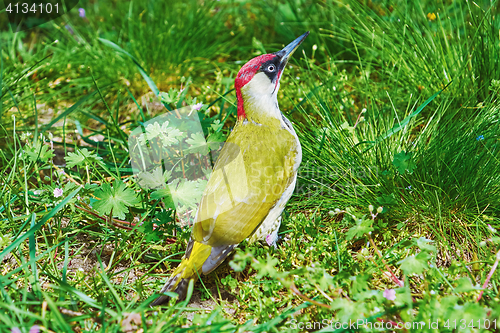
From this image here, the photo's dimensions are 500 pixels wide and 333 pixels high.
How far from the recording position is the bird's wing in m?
2.31

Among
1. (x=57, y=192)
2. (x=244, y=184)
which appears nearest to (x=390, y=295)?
(x=244, y=184)

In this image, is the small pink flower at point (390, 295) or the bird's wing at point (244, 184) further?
the bird's wing at point (244, 184)

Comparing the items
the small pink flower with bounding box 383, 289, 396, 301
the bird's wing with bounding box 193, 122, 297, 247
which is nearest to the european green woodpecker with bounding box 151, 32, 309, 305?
the bird's wing with bounding box 193, 122, 297, 247

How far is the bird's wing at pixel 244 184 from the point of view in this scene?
231 centimetres

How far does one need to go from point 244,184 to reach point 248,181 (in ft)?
0.11

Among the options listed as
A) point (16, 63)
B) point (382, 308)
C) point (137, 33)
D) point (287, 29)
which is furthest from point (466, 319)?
point (16, 63)

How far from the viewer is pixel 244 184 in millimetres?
2400

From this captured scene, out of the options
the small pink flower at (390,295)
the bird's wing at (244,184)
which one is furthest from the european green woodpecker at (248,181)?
the small pink flower at (390,295)

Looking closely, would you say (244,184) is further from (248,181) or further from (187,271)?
(187,271)

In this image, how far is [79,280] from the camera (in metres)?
2.24

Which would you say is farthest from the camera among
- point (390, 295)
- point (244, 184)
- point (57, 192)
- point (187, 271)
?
point (57, 192)

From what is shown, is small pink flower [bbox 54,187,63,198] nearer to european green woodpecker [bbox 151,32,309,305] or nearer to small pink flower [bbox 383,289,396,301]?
european green woodpecker [bbox 151,32,309,305]

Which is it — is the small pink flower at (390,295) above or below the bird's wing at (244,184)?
below

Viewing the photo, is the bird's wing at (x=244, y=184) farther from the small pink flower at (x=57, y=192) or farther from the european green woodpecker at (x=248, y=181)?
the small pink flower at (x=57, y=192)
